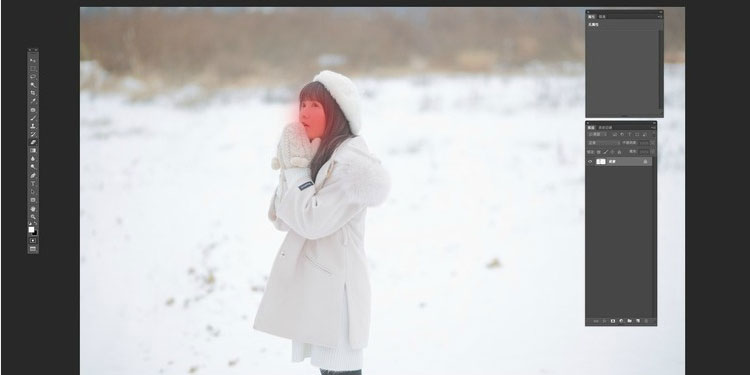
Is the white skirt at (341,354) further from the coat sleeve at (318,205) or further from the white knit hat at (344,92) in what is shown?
the white knit hat at (344,92)

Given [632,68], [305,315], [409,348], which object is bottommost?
[409,348]

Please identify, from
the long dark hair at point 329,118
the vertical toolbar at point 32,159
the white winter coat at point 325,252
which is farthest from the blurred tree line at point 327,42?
the white winter coat at point 325,252

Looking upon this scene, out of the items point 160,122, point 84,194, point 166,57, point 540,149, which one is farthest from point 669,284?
point 166,57

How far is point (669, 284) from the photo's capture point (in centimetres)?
425

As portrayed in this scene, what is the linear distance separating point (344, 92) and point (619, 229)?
1.36m

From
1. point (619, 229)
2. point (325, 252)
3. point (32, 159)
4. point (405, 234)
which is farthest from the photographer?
point (405, 234)

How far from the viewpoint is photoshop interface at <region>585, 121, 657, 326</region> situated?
2.91 metres

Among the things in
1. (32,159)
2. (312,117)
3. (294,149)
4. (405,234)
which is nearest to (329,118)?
(312,117)

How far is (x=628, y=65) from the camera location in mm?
2945

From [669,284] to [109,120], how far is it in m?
4.96

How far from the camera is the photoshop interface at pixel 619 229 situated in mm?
2912

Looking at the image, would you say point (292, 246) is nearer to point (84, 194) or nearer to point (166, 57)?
point (84, 194)

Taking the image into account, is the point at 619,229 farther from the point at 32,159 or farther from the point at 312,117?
the point at 32,159

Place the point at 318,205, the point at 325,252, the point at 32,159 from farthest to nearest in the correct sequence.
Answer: the point at 32,159, the point at 325,252, the point at 318,205
